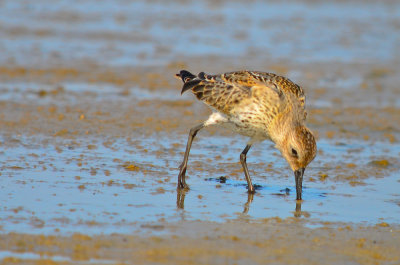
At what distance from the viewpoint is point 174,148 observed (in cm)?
1005

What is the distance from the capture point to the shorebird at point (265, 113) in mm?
7887

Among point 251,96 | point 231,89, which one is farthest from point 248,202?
point 231,89

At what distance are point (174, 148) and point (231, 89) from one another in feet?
6.05

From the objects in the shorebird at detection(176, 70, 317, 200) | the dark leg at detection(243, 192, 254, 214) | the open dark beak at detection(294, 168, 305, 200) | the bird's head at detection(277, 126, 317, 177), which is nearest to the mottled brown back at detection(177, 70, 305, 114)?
the shorebird at detection(176, 70, 317, 200)

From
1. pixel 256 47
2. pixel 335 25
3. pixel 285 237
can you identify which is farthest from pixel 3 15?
pixel 285 237

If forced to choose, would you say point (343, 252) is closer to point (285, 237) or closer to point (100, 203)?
point (285, 237)

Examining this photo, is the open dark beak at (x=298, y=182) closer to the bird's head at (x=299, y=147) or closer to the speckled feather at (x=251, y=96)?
the bird's head at (x=299, y=147)

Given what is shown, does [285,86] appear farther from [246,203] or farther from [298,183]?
[246,203]

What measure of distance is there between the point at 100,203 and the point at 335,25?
1598 cm

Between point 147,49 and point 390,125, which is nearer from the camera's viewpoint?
point 390,125

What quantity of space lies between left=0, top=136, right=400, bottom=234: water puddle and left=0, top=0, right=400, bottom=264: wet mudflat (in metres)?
0.03

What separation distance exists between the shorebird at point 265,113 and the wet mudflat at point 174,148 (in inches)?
18.7

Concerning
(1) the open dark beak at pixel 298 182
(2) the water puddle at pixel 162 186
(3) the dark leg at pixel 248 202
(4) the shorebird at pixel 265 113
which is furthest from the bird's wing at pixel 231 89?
(3) the dark leg at pixel 248 202

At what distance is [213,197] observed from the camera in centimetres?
775
